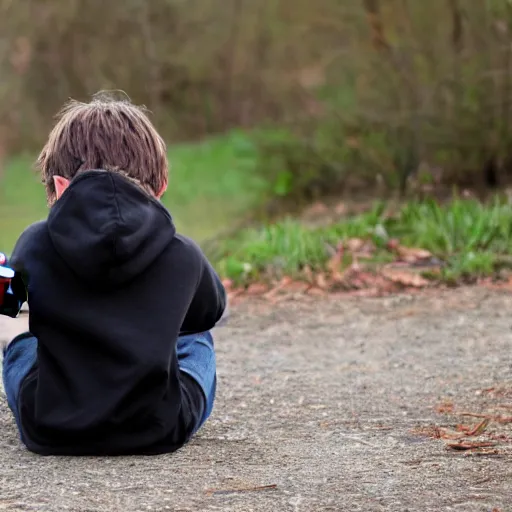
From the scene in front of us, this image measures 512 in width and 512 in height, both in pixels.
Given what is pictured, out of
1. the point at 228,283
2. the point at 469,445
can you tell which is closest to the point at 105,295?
the point at 469,445

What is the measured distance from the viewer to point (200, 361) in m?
2.83

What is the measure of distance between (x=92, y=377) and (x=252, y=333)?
254 cm

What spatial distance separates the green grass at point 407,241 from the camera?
5.91m

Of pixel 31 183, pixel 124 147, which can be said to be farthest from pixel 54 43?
pixel 124 147

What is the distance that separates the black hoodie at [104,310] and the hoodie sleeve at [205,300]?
7cm

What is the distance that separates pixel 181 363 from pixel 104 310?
38 cm

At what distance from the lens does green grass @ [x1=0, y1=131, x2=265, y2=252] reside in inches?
329

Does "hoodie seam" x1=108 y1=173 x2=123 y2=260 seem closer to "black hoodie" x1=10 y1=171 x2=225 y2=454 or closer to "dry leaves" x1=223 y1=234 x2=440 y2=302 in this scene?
"black hoodie" x1=10 y1=171 x2=225 y2=454

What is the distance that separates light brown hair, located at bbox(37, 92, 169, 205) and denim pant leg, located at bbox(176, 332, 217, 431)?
0.48 m

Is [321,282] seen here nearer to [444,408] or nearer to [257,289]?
[257,289]

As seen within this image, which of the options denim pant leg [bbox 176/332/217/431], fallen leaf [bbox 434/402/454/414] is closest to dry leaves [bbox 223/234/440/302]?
fallen leaf [bbox 434/402/454/414]

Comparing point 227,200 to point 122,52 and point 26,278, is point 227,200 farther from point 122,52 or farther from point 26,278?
point 26,278

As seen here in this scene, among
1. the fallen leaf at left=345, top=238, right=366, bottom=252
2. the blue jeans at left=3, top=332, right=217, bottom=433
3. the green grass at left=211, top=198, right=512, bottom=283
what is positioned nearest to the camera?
the blue jeans at left=3, top=332, right=217, bottom=433

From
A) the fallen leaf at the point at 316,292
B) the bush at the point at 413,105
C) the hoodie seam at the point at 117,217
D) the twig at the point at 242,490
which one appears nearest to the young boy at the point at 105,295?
the hoodie seam at the point at 117,217
